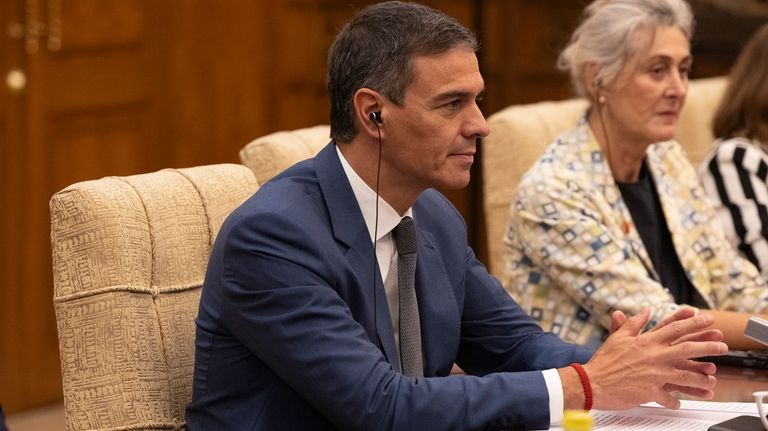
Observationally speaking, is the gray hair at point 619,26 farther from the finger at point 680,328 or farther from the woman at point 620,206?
the finger at point 680,328

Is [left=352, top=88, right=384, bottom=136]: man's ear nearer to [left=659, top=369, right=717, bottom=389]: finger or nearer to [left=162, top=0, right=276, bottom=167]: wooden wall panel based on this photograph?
[left=659, top=369, right=717, bottom=389]: finger

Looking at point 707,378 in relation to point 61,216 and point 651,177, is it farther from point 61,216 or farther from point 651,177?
point 651,177

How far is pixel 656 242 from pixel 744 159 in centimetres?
39

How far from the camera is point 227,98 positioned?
4.99m

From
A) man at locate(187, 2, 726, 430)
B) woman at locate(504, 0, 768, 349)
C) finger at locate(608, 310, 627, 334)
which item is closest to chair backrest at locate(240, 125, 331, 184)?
man at locate(187, 2, 726, 430)

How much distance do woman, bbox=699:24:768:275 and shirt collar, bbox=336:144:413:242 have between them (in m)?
1.45

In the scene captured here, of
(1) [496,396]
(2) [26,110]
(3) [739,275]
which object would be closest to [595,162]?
(3) [739,275]

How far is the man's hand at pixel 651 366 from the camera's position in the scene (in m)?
1.88

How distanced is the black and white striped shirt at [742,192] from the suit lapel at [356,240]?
58.9 inches

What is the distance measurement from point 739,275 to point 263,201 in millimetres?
1598

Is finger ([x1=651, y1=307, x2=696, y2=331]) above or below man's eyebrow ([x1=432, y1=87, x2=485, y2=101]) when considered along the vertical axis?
below

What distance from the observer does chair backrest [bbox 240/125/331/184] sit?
8.47 feet

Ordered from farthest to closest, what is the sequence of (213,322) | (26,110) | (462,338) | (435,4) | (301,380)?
(435,4)
(26,110)
(462,338)
(213,322)
(301,380)

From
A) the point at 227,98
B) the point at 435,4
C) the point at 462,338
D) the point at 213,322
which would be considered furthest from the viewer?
the point at 435,4
